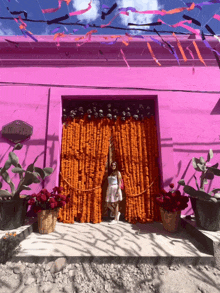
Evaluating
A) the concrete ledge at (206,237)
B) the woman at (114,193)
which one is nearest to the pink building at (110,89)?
the concrete ledge at (206,237)

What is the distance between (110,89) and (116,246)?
3.25 metres

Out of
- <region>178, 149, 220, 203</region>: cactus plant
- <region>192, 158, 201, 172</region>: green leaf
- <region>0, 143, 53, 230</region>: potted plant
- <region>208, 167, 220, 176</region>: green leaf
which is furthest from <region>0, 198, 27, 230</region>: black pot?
<region>208, 167, 220, 176</region>: green leaf

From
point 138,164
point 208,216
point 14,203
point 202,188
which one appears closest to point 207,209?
point 208,216

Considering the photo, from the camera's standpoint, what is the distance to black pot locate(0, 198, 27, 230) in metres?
2.83

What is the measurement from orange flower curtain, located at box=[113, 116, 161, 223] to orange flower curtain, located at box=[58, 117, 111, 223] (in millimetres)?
376

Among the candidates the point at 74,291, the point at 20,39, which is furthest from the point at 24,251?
the point at 20,39

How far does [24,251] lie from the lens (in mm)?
2346

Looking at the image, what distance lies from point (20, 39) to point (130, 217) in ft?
16.2

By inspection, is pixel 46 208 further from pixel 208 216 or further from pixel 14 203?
pixel 208 216

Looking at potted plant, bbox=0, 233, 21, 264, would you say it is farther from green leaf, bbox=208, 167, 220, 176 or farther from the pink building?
green leaf, bbox=208, 167, 220, 176

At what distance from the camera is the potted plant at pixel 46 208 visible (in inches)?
117

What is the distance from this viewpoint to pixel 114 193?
3.67 metres

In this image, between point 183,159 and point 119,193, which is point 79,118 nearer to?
point 119,193

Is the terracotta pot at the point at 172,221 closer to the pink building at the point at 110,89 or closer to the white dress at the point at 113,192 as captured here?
the pink building at the point at 110,89
